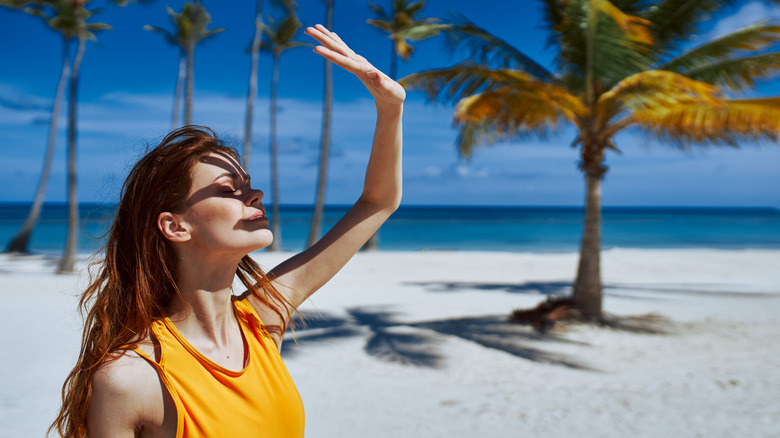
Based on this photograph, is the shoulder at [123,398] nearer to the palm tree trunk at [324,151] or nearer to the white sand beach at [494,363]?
the white sand beach at [494,363]

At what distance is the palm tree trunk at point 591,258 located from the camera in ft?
29.5

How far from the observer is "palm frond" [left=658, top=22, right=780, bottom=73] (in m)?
7.57

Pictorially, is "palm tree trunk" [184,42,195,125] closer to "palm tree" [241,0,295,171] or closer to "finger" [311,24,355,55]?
"palm tree" [241,0,295,171]

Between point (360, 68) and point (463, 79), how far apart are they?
7.32m

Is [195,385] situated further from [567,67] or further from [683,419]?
[567,67]

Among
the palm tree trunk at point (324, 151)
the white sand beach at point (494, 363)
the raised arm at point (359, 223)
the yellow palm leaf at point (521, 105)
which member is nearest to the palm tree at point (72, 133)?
the white sand beach at point (494, 363)

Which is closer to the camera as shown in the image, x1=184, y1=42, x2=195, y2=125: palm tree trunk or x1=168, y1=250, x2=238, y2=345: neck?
x1=168, y1=250, x2=238, y2=345: neck

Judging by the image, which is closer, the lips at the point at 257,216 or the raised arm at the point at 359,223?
the lips at the point at 257,216

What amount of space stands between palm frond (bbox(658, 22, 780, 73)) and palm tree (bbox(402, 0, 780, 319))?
Result: 0.04 feet

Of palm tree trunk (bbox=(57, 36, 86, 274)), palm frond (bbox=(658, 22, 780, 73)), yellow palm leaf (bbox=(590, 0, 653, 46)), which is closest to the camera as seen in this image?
yellow palm leaf (bbox=(590, 0, 653, 46))

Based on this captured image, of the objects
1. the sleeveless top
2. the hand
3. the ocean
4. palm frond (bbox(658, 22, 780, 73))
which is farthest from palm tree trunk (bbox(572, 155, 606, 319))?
the sleeveless top

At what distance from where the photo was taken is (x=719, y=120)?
750 centimetres

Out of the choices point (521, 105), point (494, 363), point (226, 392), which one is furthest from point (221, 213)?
point (521, 105)

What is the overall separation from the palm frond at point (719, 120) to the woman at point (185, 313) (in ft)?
23.7
